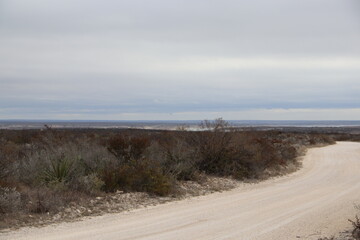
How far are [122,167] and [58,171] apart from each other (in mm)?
2474

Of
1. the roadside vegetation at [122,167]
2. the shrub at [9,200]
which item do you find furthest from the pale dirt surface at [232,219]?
the roadside vegetation at [122,167]

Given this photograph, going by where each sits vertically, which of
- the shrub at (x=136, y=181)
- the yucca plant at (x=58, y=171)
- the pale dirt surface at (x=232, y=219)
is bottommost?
the pale dirt surface at (x=232, y=219)

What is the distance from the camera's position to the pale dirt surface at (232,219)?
35.3 feet

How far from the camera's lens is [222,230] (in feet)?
36.9

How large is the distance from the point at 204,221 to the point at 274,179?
36.6 ft

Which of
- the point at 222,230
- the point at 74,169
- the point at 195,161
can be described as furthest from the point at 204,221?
the point at 195,161

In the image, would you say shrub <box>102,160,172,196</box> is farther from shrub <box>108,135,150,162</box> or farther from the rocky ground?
shrub <box>108,135,150,162</box>

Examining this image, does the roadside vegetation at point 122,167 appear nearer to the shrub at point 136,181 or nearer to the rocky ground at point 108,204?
the shrub at point 136,181

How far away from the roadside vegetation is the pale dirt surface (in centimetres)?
159

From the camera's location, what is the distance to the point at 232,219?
12.6 m

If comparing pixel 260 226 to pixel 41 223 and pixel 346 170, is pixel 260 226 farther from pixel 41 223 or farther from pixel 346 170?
pixel 346 170

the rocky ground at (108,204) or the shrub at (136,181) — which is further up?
the shrub at (136,181)

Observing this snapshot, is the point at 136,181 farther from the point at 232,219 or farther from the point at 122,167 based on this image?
the point at 232,219

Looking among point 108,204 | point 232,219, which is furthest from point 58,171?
point 232,219
